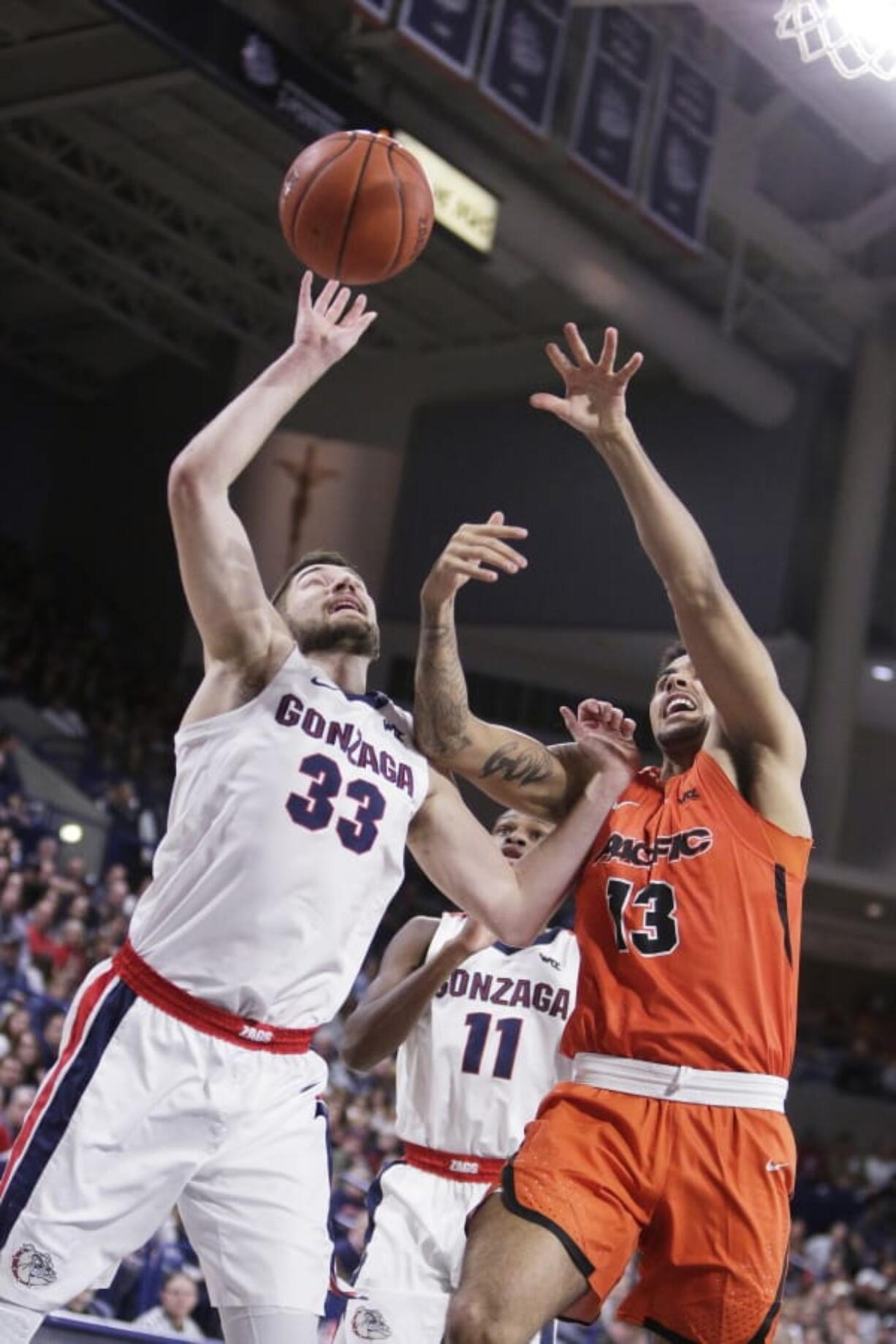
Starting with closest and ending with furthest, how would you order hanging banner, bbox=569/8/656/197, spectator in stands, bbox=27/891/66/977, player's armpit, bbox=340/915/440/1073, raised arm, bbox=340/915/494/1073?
raised arm, bbox=340/915/494/1073
player's armpit, bbox=340/915/440/1073
spectator in stands, bbox=27/891/66/977
hanging banner, bbox=569/8/656/197

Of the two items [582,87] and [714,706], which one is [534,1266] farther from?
[582,87]

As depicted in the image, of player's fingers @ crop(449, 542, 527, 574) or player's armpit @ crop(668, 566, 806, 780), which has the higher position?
player's fingers @ crop(449, 542, 527, 574)

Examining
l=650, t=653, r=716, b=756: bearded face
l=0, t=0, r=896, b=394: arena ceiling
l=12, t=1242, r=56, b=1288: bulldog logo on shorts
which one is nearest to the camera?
l=12, t=1242, r=56, b=1288: bulldog logo on shorts

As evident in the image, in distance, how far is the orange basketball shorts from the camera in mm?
3295

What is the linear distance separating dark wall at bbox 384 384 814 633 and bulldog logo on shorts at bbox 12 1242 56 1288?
48.8ft

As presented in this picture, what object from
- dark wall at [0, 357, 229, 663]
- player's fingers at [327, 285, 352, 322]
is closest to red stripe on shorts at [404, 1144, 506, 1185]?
player's fingers at [327, 285, 352, 322]

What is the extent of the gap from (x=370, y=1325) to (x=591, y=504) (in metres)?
14.5

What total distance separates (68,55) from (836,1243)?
12586mm

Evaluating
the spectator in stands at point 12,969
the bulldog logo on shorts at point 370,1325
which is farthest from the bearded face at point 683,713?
the spectator in stands at point 12,969

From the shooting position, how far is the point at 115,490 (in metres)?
23.9

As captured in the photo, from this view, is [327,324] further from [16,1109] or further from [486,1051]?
[16,1109]

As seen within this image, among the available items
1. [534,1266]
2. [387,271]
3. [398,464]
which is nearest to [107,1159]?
[534,1266]

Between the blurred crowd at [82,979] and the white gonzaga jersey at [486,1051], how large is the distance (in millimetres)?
394

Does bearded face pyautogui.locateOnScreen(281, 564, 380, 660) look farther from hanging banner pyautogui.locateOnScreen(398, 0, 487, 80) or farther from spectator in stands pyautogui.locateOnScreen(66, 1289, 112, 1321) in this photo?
hanging banner pyautogui.locateOnScreen(398, 0, 487, 80)
